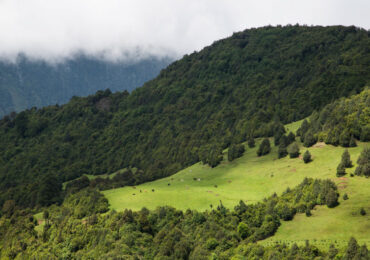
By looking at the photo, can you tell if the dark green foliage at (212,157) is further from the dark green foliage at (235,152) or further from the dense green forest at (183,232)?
the dense green forest at (183,232)

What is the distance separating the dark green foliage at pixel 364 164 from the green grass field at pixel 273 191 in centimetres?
207

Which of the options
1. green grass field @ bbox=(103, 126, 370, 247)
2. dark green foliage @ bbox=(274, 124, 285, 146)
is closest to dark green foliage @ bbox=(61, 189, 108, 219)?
green grass field @ bbox=(103, 126, 370, 247)

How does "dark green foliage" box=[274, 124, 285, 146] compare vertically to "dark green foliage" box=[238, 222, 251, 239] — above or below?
above

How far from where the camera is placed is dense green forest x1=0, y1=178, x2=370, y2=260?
255ft

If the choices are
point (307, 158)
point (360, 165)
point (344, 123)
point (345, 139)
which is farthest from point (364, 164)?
point (344, 123)

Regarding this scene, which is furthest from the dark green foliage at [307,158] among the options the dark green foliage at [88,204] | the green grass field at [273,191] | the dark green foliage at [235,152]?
the dark green foliage at [88,204]

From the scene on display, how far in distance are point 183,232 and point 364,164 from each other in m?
48.8

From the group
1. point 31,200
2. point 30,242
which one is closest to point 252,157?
point 30,242

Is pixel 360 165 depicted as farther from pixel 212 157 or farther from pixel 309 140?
pixel 212 157

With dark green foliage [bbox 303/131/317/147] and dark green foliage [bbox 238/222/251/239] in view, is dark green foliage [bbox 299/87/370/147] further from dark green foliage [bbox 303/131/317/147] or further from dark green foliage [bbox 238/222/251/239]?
dark green foliage [bbox 238/222/251/239]

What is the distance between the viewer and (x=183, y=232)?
92.7 metres

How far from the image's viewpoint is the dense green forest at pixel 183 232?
77625 mm

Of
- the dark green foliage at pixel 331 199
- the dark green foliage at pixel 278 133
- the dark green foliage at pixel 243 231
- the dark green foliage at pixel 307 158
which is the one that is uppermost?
the dark green foliage at pixel 278 133

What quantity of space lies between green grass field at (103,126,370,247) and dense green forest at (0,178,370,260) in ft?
13.8
